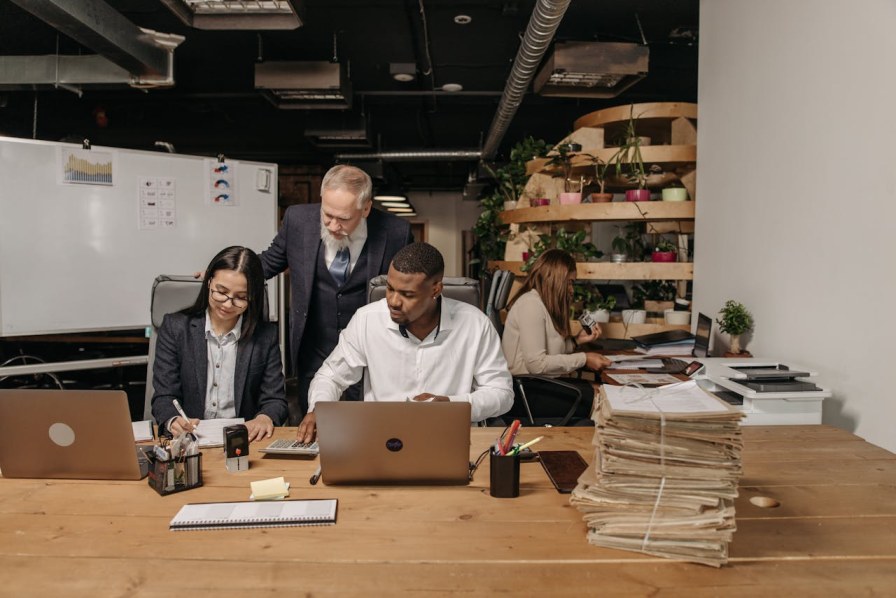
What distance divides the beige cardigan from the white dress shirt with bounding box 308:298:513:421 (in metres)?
1.03

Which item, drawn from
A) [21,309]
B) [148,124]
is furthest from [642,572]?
[148,124]

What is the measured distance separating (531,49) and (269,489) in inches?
143

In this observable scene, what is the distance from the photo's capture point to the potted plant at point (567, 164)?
12.9ft

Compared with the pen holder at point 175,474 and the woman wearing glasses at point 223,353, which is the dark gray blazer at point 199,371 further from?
the pen holder at point 175,474

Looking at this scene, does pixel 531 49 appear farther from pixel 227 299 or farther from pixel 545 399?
pixel 227 299

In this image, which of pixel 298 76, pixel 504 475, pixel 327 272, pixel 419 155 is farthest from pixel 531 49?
pixel 419 155

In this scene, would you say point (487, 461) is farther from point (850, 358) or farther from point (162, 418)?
point (850, 358)

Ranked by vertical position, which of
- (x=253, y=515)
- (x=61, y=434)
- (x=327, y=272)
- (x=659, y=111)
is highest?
(x=659, y=111)

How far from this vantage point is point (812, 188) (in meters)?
2.39

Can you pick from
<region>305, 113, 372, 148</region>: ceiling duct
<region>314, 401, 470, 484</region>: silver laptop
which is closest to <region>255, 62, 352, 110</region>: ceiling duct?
<region>305, 113, 372, 148</region>: ceiling duct

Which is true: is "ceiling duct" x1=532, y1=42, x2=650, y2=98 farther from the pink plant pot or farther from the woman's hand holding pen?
the woman's hand holding pen

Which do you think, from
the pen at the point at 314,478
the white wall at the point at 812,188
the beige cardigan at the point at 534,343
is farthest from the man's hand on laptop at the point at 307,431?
the white wall at the point at 812,188

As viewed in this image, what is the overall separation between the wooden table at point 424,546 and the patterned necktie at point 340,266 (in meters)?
1.26

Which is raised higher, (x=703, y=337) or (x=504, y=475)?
(x=703, y=337)
